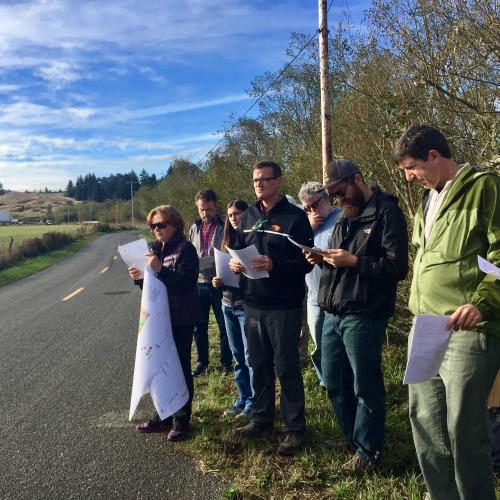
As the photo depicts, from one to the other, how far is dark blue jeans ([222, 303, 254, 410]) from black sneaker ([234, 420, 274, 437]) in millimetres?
464

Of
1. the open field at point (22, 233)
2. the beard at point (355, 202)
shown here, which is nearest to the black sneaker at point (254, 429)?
the beard at point (355, 202)

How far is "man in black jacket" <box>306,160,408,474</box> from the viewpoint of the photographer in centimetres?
310

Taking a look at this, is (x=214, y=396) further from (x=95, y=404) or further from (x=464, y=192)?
(x=464, y=192)

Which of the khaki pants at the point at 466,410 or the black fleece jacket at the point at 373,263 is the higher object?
A: the black fleece jacket at the point at 373,263

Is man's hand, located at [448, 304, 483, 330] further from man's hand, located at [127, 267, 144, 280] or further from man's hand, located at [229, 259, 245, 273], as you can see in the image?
man's hand, located at [127, 267, 144, 280]

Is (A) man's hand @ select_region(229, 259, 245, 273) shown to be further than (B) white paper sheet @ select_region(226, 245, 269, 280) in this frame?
Yes

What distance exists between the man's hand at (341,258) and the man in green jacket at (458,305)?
585 mm

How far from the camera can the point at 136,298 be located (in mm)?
12055

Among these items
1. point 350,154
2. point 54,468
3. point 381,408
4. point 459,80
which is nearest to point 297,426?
point 381,408

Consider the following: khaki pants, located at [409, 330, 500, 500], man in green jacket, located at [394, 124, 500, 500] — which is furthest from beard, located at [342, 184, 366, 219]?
khaki pants, located at [409, 330, 500, 500]

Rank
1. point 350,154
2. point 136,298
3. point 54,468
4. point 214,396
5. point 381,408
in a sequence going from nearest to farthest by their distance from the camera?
point 381,408 < point 54,468 < point 214,396 < point 350,154 < point 136,298

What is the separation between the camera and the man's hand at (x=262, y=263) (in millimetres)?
3576

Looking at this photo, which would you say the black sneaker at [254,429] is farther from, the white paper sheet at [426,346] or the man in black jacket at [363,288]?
the white paper sheet at [426,346]

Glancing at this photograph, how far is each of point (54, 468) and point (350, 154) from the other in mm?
6406
